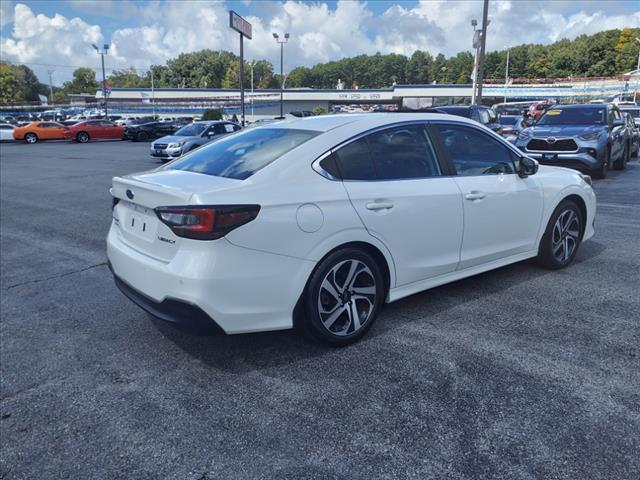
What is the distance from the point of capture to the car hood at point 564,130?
11735 millimetres

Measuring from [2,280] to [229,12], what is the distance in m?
25.5

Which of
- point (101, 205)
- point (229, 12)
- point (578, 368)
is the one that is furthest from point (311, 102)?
point (578, 368)

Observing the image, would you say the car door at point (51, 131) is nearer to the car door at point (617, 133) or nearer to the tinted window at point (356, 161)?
the car door at point (617, 133)

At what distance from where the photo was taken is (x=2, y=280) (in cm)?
532

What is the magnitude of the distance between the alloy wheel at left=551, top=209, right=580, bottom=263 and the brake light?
3.43 m

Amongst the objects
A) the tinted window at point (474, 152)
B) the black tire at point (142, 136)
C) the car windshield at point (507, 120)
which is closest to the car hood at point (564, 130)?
the tinted window at point (474, 152)

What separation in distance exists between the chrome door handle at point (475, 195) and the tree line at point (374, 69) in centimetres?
11046

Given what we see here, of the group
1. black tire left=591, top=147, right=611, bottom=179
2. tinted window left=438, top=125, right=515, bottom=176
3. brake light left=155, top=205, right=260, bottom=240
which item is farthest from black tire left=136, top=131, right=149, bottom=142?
brake light left=155, top=205, right=260, bottom=240

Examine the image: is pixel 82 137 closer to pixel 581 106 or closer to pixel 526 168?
pixel 581 106

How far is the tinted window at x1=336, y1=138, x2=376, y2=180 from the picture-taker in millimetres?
3451

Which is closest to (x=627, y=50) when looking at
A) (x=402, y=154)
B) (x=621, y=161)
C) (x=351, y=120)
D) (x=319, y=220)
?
(x=621, y=161)

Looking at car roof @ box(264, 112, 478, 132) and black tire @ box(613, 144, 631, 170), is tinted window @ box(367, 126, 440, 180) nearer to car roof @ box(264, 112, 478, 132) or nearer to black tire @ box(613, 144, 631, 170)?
car roof @ box(264, 112, 478, 132)

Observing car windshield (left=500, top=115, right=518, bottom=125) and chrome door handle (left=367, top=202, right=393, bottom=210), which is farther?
car windshield (left=500, top=115, right=518, bottom=125)

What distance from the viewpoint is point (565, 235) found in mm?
5156
